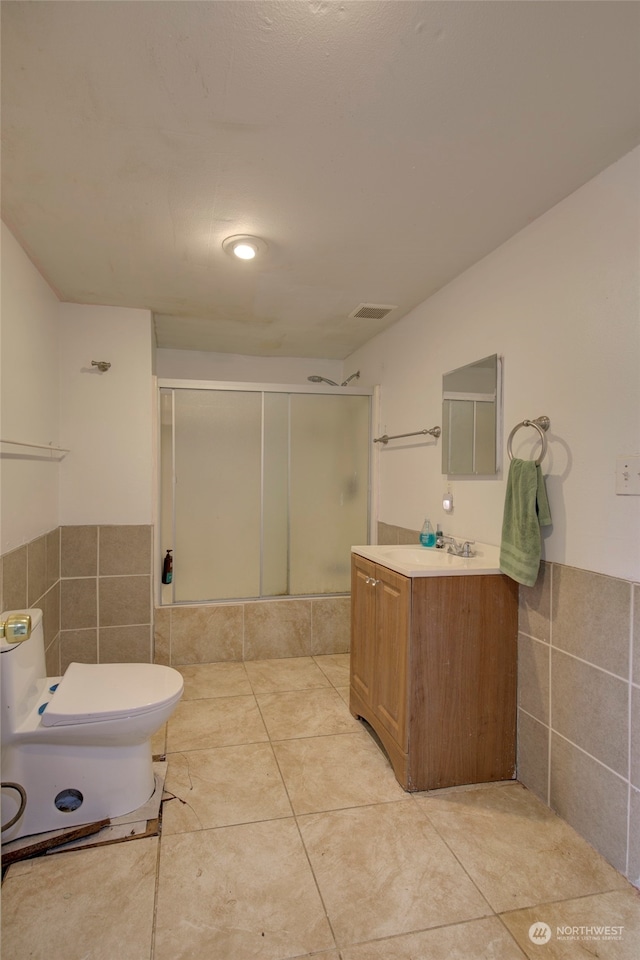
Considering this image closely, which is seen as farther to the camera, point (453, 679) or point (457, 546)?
point (457, 546)

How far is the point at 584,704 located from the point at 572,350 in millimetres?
1195

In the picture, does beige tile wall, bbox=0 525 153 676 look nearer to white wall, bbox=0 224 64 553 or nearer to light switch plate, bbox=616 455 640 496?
white wall, bbox=0 224 64 553

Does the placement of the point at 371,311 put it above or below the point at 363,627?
above

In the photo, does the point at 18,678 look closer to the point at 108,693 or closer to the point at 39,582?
the point at 108,693

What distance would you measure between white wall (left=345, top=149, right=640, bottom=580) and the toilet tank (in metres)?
1.81

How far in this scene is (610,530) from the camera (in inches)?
61.9

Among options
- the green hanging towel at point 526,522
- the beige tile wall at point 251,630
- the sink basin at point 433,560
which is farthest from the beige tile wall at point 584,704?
the beige tile wall at point 251,630

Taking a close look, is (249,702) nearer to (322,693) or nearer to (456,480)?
(322,693)

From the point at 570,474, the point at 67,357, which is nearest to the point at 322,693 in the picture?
the point at 570,474

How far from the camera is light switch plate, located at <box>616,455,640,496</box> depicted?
1473 millimetres

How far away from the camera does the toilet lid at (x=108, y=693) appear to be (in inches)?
66.3

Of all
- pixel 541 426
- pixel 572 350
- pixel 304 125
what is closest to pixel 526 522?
pixel 541 426

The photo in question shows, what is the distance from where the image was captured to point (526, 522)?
5.90ft

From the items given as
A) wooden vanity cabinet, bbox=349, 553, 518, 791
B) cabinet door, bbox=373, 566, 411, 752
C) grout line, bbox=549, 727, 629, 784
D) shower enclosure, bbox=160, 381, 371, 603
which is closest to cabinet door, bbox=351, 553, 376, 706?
cabinet door, bbox=373, 566, 411, 752
